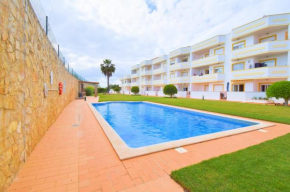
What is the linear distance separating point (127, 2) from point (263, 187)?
42.8ft

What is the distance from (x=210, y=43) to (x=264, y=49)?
7999 millimetres

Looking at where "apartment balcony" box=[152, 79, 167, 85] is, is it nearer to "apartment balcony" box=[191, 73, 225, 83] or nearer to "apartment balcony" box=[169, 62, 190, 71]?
"apartment balcony" box=[169, 62, 190, 71]

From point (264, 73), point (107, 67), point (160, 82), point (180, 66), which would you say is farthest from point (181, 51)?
point (107, 67)

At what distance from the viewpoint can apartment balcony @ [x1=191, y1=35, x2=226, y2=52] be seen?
21.4m

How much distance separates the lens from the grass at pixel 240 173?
208 cm

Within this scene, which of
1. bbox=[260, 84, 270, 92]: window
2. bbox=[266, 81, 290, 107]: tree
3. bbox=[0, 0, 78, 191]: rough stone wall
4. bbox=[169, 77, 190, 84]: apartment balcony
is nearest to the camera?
bbox=[0, 0, 78, 191]: rough stone wall

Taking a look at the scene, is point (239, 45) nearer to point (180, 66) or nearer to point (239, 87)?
point (239, 87)

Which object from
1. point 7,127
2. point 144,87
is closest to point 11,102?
point 7,127

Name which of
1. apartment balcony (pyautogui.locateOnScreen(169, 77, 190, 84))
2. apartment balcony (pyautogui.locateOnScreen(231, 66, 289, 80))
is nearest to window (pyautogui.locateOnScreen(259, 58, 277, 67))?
apartment balcony (pyautogui.locateOnScreen(231, 66, 289, 80))

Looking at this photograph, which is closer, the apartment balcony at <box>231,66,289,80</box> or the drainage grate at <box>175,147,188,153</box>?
the drainage grate at <box>175,147,188,153</box>

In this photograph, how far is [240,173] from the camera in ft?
7.97

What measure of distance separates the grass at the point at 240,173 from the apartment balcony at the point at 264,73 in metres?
17.7

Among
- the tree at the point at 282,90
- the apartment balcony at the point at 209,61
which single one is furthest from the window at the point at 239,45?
the tree at the point at 282,90

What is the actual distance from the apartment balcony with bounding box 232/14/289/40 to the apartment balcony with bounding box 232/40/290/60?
1.94 m
